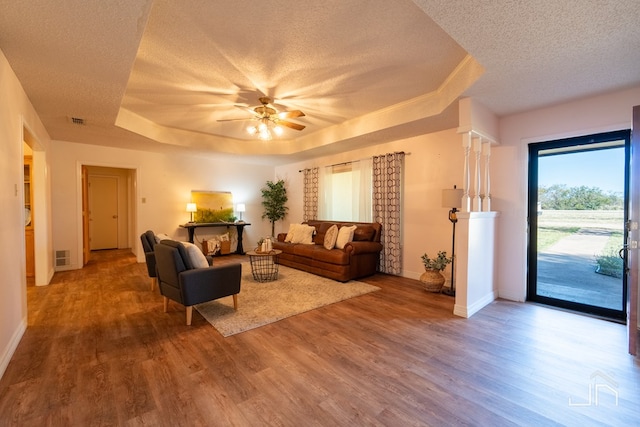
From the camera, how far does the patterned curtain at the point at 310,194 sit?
6.67 metres

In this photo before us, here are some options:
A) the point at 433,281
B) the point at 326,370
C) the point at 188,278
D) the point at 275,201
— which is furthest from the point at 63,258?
the point at 433,281

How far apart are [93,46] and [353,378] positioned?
10.8 ft

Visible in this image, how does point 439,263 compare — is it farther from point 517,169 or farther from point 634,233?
point 634,233

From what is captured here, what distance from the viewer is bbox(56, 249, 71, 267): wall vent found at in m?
5.28

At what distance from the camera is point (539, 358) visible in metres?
2.30

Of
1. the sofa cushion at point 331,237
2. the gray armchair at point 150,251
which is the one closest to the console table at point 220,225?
the gray armchair at point 150,251

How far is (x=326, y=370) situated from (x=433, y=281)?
2.50 m

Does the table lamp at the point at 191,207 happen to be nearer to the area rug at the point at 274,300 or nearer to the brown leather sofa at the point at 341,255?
the brown leather sofa at the point at 341,255

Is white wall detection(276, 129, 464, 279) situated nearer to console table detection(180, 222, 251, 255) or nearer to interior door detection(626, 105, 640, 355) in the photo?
interior door detection(626, 105, 640, 355)

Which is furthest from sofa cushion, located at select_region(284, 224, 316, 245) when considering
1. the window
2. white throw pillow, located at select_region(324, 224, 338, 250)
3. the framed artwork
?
the framed artwork

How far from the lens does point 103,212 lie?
7.96m

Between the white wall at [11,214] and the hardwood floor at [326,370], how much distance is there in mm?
216

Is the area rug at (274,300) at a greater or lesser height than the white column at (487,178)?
lesser

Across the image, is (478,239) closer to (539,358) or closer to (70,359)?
(539,358)
